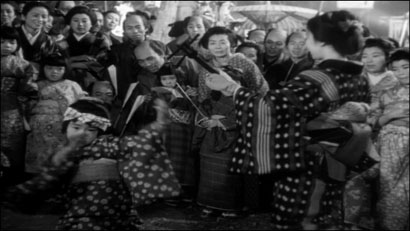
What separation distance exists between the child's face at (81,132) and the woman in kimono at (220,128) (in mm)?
1607

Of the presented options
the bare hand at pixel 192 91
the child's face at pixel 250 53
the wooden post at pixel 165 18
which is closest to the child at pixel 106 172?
the bare hand at pixel 192 91

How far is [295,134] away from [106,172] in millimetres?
1290

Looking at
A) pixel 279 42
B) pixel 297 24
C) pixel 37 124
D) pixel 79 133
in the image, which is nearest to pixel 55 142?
pixel 37 124

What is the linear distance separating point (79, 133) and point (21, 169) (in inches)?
104

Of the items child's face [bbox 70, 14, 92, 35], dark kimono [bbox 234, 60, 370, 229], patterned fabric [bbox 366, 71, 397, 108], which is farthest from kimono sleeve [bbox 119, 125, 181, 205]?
child's face [bbox 70, 14, 92, 35]

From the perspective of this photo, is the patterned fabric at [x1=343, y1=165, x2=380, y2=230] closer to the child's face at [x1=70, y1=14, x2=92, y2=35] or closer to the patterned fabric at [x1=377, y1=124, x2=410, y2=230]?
the patterned fabric at [x1=377, y1=124, x2=410, y2=230]

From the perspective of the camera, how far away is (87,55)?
19.6ft

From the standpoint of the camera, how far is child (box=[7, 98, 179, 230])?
2971 millimetres

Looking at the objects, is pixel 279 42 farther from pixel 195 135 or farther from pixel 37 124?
pixel 37 124

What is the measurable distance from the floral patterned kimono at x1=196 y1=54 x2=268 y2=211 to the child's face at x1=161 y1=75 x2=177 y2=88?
0.92ft

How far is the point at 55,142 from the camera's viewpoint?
518 centimetres

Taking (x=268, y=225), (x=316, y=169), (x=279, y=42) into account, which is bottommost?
(x=268, y=225)

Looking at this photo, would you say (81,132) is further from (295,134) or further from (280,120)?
(295,134)

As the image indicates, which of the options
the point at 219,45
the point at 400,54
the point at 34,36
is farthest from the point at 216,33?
the point at 34,36
